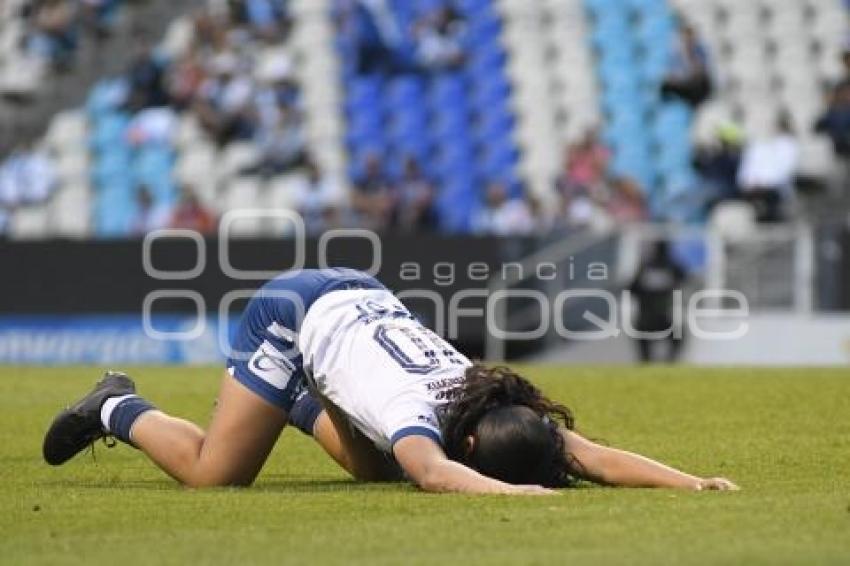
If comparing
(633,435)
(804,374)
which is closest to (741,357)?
(804,374)

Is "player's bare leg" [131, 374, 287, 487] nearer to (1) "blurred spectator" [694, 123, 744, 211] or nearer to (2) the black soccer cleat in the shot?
(2) the black soccer cleat

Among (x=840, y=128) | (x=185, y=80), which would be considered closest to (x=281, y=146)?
(x=185, y=80)

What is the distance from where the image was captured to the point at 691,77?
2519 centimetres

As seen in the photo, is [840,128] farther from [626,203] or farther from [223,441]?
[223,441]

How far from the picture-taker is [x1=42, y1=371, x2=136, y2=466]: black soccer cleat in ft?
31.2

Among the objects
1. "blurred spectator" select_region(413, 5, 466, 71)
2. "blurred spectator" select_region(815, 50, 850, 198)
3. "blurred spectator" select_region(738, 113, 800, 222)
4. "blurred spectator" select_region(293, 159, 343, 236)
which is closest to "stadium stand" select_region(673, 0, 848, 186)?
"blurred spectator" select_region(815, 50, 850, 198)

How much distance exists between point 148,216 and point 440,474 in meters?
18.3

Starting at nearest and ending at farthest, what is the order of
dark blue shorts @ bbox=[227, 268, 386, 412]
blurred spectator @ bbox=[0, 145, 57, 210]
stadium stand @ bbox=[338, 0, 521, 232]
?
dark blue shorts @ bbox=[227, 268, 386, 412], stadium stand @ bbox=[338, 0, 521, 232], blurred spectator @ bbox=[0, 145, 57, 210]

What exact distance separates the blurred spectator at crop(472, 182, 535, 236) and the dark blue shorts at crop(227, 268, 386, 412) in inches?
574

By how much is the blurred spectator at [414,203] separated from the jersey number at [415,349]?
15248mm

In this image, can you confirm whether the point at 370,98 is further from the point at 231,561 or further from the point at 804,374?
the point at 231,561

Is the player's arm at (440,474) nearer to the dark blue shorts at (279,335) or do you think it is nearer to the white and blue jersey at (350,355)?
the white and blue jersey at (350,355)

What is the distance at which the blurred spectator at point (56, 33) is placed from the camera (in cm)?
2975

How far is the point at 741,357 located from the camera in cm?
2206
